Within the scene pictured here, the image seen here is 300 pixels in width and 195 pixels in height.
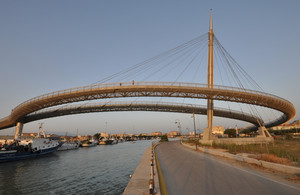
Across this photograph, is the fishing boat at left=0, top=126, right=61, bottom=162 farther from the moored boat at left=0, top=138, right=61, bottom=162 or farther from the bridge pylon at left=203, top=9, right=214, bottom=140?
the bridge pylon at left=203, top=9, right=214, bottom=140

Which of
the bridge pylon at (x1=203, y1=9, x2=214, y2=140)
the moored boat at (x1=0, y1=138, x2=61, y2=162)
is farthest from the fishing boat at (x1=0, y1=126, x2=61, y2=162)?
the bridge pylon at (x1=203, y1=9, x2=214, y2=140)

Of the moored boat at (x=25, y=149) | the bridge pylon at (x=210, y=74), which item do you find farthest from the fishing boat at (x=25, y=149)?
the bridge pylon at (x=210, y=74)

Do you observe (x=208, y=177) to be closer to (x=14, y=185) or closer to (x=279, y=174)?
(x=279, y=174)

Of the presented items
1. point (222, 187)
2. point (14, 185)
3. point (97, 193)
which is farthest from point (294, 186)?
point (14, 185)

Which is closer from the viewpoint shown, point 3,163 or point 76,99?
point 3,163

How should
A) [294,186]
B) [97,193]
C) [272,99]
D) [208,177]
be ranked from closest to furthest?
[294,186] < [208,177] < [97,193] < [272,99]

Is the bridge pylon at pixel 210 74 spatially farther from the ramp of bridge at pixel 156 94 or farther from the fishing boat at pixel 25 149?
the fishing boat at pixel 25 149

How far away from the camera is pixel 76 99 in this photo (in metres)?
45.7

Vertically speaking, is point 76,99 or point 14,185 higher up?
point 76,99

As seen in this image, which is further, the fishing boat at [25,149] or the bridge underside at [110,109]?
the bridge underside at [110,109]

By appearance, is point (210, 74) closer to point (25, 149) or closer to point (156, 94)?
point (156, 94)

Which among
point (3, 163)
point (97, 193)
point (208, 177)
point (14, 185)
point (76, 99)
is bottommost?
point (3, 163)

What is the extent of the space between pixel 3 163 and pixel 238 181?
37.0 metres

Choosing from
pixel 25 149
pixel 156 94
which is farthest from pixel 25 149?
pixel 156 94
